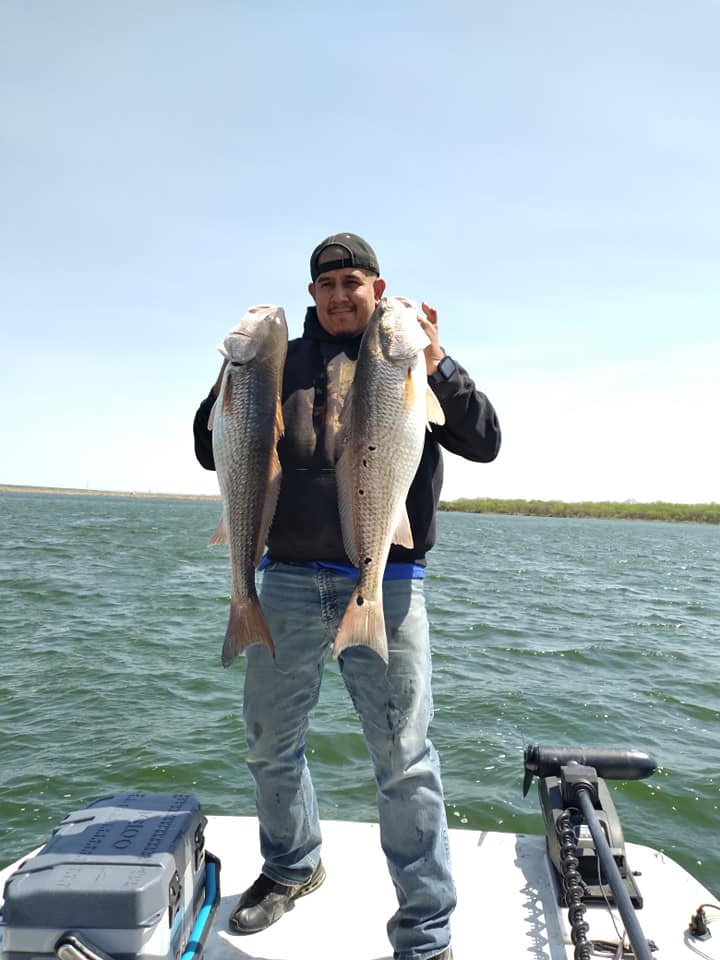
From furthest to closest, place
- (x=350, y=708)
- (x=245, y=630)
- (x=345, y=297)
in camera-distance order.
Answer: (x=350, y=708), (x=345, y=297), (x=245, y=630)

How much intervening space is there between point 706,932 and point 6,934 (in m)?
3.11

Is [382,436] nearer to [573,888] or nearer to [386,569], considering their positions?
[386,569]

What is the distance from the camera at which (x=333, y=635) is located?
10.9 ft

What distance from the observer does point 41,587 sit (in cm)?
1927

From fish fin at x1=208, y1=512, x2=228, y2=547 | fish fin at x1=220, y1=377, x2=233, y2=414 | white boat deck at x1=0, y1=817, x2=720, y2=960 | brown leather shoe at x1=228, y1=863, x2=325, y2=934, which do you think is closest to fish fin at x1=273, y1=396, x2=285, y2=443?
fish fin at x1=220, y1=377, x2=233, y2=414

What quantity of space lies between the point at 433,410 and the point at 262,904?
2.54 meters

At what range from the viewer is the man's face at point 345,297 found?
11.4 feet

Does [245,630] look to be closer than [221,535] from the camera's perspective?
Yes

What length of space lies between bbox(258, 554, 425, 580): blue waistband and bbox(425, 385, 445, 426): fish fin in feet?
2.28

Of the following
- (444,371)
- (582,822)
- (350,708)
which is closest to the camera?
(444,371)

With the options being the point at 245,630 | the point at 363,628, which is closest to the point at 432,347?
the point at 363,628

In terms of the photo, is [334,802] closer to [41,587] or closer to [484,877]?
[484,877]

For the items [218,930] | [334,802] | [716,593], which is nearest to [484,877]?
[218,930]

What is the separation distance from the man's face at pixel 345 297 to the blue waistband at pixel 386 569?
3.93ft
